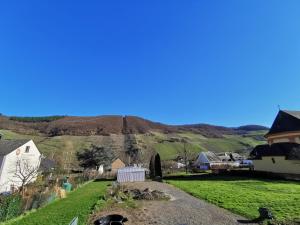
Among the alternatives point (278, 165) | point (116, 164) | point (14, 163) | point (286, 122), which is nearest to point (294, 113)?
point (286, 122)

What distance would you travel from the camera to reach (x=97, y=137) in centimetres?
11612

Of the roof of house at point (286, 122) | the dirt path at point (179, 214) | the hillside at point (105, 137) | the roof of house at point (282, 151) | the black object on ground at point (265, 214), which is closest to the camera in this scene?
the black object on ground at point (265, 214)

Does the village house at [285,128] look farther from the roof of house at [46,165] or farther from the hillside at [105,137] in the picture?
the hillside at [105,137]

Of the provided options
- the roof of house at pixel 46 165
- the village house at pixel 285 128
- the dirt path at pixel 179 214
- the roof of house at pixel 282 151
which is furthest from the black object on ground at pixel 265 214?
the roof of house at pixel 46 165

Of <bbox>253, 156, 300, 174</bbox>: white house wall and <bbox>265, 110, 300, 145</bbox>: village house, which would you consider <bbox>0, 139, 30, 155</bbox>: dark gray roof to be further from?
<bbox>265, 110, 300, 145</bbox>: village house

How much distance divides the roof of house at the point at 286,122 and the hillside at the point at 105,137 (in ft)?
184

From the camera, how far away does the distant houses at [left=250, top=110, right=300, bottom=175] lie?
3603cm

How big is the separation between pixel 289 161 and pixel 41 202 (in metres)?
33.3

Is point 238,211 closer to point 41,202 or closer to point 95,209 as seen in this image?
point 95,209

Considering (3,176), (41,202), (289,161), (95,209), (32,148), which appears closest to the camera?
(95,209)

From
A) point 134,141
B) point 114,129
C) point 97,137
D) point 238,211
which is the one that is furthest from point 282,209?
point 114,129

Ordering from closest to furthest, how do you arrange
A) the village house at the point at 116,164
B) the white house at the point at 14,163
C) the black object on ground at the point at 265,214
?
1. the black object on ground at the point at 265,214
2. the white house at the point at 14,163
3. the village house at the point at 116,164

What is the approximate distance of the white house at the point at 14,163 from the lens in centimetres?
3281

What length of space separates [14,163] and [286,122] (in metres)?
44.7
